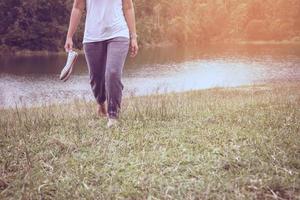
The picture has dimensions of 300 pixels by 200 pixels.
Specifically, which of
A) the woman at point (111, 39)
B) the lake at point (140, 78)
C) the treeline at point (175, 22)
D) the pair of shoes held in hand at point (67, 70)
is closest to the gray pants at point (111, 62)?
the woman at point (111, 39)

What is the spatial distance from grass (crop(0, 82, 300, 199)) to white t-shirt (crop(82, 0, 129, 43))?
1.11 metres

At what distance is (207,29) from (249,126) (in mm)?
109624

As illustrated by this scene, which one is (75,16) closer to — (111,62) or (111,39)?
(111,39)

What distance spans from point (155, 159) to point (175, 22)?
309ft

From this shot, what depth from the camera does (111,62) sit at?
18.2 ft

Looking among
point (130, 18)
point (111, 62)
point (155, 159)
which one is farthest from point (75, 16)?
point (155, 159)

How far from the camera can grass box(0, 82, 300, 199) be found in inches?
120

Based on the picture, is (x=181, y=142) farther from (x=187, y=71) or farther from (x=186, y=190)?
(x=187, y=71)

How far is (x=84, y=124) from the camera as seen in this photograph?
5.61m

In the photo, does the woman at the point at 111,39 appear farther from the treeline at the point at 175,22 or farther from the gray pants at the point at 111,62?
the treeline at the point at 175,22

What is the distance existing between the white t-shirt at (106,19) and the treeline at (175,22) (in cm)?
5634

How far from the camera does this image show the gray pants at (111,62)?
219 inches

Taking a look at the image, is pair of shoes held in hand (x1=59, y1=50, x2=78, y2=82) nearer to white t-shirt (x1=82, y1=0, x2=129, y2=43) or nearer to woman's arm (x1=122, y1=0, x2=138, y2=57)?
white t-shirt (x1=82, y1=0, x2=129, y2=43)

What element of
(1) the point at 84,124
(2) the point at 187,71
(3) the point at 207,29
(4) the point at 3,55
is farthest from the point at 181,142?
(3) the point at 207,29
